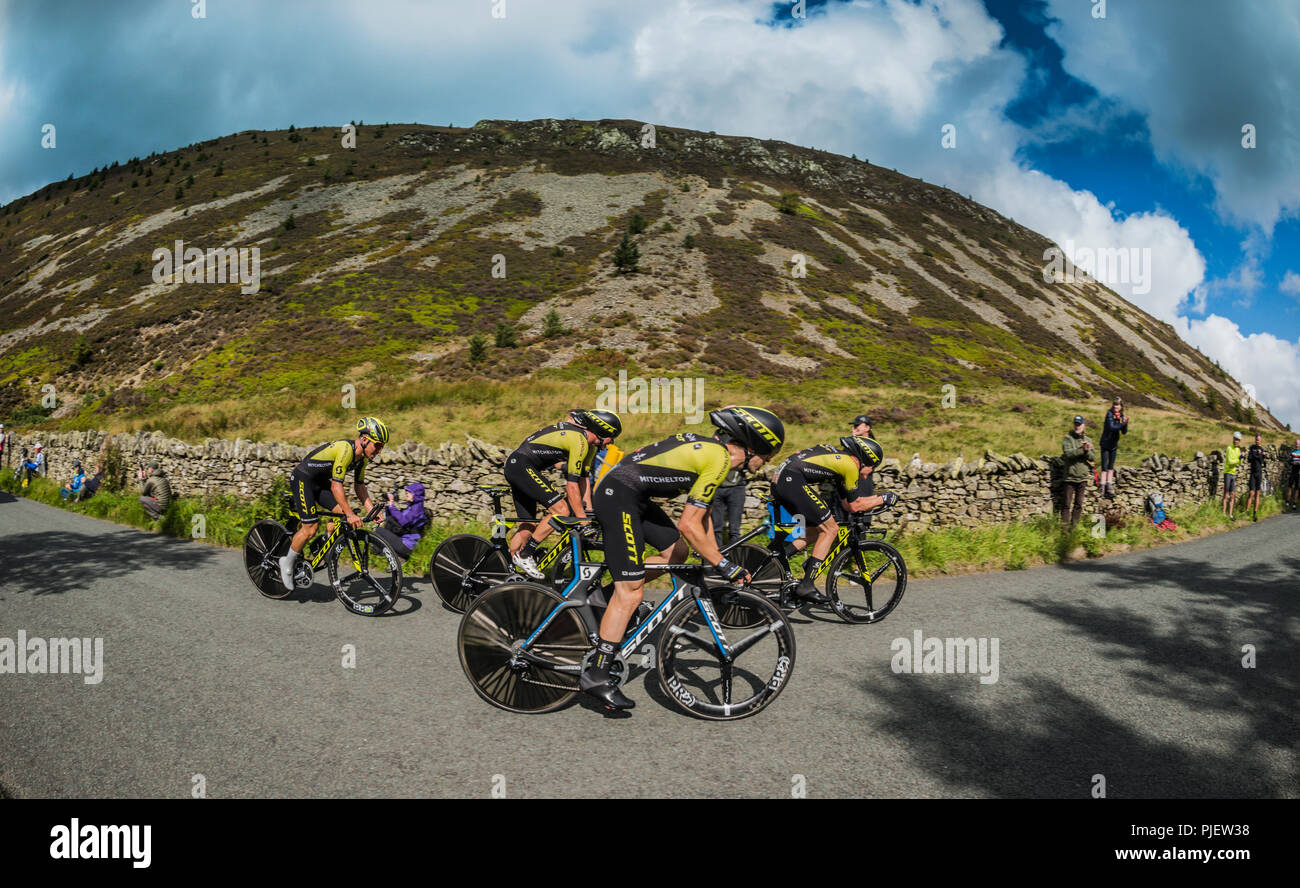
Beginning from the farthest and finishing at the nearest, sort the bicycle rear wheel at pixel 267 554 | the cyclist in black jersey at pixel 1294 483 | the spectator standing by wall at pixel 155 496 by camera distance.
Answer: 1. the cyclist in black jersey at pixel 1294 483
2. the spectator standing by wall at pixel 155 496
3. the bicycle rear wheel at pixel 267 554

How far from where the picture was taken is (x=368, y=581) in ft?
23.0

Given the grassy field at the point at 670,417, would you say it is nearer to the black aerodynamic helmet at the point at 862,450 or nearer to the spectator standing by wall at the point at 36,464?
the spectator standing by wall at the point at 36,464

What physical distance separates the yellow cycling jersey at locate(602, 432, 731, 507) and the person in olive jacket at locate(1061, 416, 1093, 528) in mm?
8781

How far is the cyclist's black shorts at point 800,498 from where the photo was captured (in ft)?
21.9

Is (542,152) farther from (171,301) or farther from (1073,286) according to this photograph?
(1073,286)

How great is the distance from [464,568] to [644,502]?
319 cm

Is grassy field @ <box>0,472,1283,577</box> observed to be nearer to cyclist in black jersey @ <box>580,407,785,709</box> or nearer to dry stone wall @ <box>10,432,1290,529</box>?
dry stone wall @ <box>10,432,1290,529</box>

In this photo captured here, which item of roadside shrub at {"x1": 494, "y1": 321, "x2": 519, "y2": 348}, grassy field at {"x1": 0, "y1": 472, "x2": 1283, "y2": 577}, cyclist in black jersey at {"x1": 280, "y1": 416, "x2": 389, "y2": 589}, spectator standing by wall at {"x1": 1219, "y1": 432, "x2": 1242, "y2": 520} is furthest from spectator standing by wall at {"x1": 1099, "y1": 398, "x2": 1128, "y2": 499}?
roadside shrub at {"x1": 494, "y1": 321, "x2": 519, "y2": 348}

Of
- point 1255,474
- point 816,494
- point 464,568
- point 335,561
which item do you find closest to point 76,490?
point 335,561

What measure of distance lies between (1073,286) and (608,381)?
71.9 metres

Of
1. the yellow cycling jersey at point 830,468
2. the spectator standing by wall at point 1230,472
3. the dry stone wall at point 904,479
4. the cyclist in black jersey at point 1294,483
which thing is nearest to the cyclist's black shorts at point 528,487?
the yellow cycling jersey at point 830,468

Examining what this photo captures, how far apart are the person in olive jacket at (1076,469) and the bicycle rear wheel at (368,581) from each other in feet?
33.2

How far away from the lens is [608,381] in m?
33.0

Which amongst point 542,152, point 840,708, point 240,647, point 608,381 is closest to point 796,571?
point 840,708
